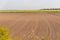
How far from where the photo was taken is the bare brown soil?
778 millimetres

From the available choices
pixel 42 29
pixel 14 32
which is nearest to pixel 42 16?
pixel 42 29

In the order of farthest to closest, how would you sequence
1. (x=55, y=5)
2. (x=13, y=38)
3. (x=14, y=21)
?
(x=55, y=5), (x=14, y=21), (x=13, y=38)

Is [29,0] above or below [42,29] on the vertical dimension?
above

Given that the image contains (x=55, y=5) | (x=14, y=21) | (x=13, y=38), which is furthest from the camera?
(x=55, y=5)

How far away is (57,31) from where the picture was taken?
79cm

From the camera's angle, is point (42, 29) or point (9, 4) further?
point (9, 4)

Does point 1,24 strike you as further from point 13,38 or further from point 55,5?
point 55,5

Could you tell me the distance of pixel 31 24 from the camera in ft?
2.72

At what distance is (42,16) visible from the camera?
2.90 feet

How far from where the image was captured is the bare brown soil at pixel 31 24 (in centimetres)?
78

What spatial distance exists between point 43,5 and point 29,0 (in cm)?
11

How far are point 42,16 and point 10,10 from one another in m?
0.23

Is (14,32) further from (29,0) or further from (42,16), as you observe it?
(29,0)

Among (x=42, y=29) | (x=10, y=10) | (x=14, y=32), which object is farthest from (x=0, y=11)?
(x=42, y=29)
